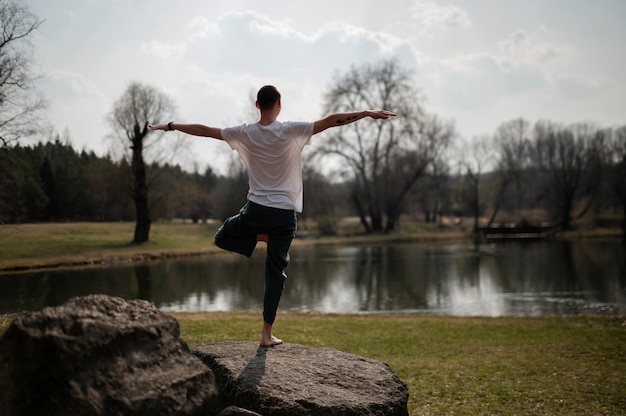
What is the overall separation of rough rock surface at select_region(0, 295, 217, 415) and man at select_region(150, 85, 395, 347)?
4.96 ft

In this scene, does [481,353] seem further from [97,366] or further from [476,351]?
[97,366]

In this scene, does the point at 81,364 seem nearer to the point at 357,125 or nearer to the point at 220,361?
the point at 220,361

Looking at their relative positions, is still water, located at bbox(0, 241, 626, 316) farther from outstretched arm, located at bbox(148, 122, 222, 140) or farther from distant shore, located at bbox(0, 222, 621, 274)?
outstretched arm, located at bbox(148, 122, 222, 140)

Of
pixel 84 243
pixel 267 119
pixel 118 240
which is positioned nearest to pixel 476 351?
pixel 267 119

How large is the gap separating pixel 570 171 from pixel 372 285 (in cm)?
6027

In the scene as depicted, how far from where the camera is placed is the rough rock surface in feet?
9.46

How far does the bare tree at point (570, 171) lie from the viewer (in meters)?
68.1

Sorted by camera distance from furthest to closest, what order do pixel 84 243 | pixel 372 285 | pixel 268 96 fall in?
pixel 84 243
pixel 372 285
pixel 268 96

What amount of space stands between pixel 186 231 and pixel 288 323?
3923 cm

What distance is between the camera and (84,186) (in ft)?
116

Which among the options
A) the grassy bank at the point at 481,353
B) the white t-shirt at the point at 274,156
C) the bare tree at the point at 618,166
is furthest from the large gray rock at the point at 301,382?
the bare tree at the point at 618,166

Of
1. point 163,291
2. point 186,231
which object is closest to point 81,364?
point 163,291

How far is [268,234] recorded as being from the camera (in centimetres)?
493

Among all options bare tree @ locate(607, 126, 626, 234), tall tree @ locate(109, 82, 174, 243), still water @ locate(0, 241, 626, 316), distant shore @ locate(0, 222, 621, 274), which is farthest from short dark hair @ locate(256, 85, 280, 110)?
bare tree @ locate(607, 126, 626, 234)
